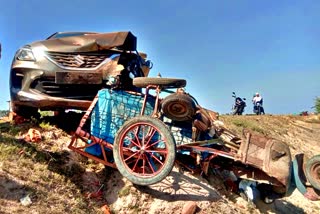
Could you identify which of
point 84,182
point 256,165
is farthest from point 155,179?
point 256,165

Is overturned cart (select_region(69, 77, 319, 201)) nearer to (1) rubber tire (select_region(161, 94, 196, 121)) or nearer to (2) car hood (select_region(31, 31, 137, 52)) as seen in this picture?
(1) rubber tire (select_region(161, 94, 196, 121))

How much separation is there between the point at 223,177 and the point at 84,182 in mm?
3082

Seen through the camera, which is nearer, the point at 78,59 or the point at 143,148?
the point at 143,148

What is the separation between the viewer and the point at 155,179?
5359mm

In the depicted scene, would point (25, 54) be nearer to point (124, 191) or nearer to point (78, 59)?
point (78, 59)

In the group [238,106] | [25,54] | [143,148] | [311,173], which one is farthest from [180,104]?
[238,106]

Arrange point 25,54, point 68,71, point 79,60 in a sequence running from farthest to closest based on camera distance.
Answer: point 25,54 < point 79,60 < point 68,71

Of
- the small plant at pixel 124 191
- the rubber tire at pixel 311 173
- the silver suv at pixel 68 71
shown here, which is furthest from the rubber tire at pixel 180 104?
the rubber tire at pixel 311 173

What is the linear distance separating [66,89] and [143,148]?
5.99 feet

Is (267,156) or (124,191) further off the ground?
(267,156)

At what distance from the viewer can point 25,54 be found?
658cm

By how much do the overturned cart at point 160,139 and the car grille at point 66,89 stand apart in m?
0.38

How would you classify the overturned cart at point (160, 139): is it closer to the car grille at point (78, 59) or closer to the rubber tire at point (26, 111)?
the car grille at point (78, 59)

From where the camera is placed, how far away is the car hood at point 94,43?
640 cm
